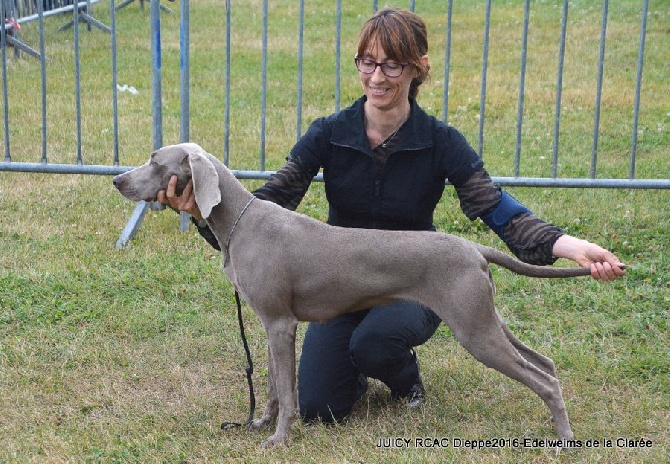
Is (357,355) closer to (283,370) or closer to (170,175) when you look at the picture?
(283,370)

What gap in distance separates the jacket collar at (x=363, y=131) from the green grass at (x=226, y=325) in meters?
1.22

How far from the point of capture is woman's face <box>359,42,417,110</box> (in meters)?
3.90

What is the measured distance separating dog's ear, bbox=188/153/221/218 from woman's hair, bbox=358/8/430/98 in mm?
840

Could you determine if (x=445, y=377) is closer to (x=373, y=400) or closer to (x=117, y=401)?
(x=373, y=400)

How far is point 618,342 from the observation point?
4977 mm

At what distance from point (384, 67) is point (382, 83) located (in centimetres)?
7

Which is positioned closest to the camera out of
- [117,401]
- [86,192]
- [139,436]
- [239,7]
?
[139,436]

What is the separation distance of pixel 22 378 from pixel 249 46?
9073 mm

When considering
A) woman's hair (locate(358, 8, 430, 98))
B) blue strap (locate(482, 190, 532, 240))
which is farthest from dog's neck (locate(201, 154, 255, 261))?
blue strap (locate(482, 190, 532, 240))

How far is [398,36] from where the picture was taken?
385 centimetres

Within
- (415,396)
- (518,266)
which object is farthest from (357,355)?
(518,266)

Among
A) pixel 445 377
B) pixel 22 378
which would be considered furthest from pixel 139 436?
pixel 445 377

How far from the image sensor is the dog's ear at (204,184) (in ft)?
11.9

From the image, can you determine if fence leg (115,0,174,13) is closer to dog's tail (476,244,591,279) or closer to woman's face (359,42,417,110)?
woman's face (359,42,417,110)
